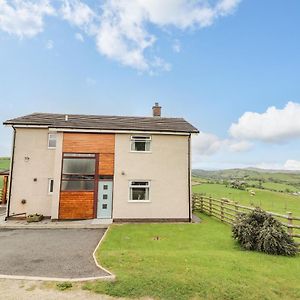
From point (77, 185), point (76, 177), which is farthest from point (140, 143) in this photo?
point (77, 185)

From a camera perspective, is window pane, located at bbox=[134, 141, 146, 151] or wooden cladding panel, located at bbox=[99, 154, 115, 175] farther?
window pane, located at bbox=[134, 141, 146, 151]

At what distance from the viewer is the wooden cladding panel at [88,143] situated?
16.8 m

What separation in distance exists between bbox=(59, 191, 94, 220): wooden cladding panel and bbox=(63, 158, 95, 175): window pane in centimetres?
136

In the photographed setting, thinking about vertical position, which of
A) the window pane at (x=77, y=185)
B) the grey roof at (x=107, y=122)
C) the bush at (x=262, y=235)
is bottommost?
the bush at (x=262, y=235)

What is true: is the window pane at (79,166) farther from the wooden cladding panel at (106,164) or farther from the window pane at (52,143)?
the window pane at (52,143)

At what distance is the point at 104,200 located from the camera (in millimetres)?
16609

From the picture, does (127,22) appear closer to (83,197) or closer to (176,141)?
(176,141)

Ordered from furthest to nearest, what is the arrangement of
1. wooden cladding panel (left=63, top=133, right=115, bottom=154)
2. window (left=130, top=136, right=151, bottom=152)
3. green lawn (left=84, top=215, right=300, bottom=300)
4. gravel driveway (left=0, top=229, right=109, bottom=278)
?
window (left=130, top=136, right=151, bottom=152) → wooden cladding panel (left=63, top=133, right=115, bottom=154) → gravel driveway (left=0, top=229, right=109, bottom=278) → green lawn (left=84, top=215, right=300, bottom=300)

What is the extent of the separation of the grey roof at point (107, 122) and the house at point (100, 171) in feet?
0.22

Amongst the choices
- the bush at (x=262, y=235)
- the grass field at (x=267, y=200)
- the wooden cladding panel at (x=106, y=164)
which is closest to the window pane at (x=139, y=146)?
the wooden cladding panel at (x=106, y=164)

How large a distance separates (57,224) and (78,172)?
11.2 ft

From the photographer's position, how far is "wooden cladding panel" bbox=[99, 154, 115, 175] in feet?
55.1

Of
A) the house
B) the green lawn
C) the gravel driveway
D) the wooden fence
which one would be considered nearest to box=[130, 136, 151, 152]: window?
the house

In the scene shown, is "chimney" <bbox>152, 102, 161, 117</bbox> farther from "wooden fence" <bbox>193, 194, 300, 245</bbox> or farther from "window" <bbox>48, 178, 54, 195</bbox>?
"window" <bbox>48, 178, 54, 195</bbox>
